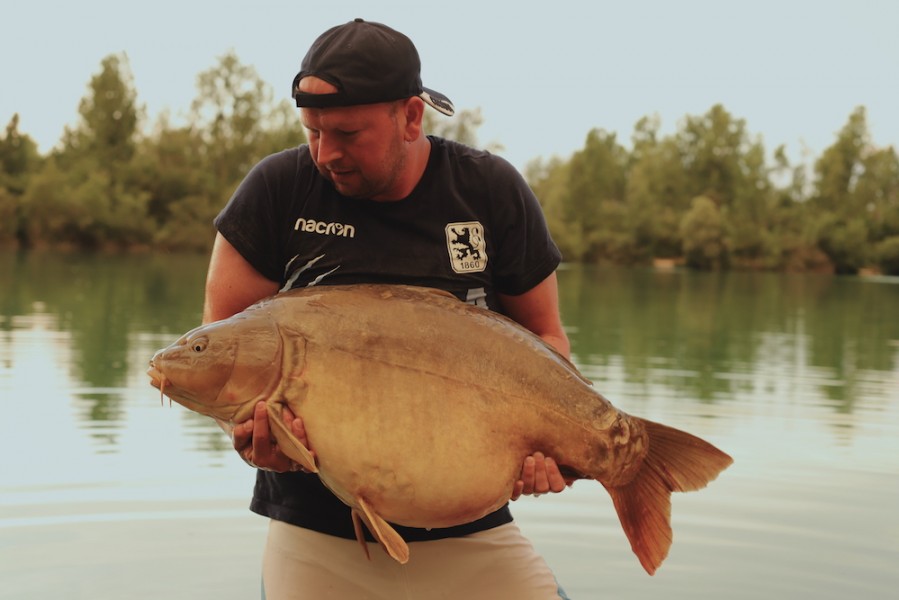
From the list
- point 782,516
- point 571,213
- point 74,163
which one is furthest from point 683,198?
point 782,516

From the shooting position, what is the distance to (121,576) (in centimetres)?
590

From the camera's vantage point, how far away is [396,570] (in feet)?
12.2

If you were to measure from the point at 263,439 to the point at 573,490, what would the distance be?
16.6ft

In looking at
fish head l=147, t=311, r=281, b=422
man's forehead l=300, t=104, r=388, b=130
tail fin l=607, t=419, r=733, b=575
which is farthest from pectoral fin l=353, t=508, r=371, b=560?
man's forehead l=300, t=104, r=388, b=130

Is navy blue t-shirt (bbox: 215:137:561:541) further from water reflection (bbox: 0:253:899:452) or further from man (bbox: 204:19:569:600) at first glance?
water reflection (bbox: 0:253:899:452)

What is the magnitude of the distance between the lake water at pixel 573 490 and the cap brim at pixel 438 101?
301cm

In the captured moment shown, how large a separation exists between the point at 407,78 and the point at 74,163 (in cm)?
8160

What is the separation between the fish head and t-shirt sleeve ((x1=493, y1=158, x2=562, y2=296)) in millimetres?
1026

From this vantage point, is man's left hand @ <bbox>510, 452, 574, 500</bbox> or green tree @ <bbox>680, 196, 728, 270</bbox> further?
green tree @ <bbox>680, 196, 728, 270</bbox>

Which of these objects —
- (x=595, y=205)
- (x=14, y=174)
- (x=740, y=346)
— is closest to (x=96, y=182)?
(x=14, y=174)

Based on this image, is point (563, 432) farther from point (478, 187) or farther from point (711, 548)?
point (711, 548)

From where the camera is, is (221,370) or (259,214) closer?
(221,370)

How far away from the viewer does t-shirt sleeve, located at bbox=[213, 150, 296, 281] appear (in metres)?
3.68

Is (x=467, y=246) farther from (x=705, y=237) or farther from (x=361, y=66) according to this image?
(x=705, y=237)
